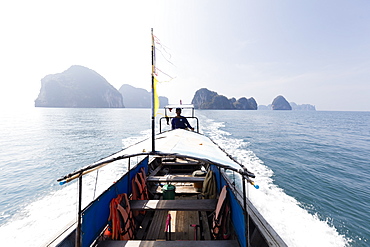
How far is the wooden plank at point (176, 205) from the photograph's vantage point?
4.91 metres

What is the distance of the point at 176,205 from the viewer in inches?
199

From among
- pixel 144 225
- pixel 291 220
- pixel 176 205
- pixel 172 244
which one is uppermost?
pixel 176 205

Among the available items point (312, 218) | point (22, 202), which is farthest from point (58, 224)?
point (312, 218)

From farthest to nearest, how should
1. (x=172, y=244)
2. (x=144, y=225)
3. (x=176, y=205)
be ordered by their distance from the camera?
(x=144, y=225), (x=176, y=205), (x=172, y=244)

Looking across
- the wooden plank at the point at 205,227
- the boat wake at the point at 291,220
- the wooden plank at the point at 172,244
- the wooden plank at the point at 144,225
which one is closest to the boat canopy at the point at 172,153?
the wooden plank at the point at 172,244

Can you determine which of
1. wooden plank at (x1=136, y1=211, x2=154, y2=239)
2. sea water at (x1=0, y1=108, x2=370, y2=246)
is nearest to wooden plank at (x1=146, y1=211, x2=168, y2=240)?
wooden plank at (x1=136, y1=211, x2=154, y2=239)

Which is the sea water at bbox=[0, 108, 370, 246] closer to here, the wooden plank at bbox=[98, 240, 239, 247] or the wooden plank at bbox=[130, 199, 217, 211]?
the wooden plank at bbox=[98, 240, 239, 247]

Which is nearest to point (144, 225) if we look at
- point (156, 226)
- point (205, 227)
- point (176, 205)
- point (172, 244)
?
point (156, 226)

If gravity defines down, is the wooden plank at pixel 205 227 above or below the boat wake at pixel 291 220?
above

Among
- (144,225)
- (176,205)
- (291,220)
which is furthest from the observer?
(291,220)

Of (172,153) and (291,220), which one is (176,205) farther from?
(291,220)

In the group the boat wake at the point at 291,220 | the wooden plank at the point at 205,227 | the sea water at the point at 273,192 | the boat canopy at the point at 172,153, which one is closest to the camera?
the boat canopy at the point at 172,153

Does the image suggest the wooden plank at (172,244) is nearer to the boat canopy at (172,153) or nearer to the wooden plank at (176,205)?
the wooden plank at (176,205)

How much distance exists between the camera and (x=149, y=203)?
5.34 metres
